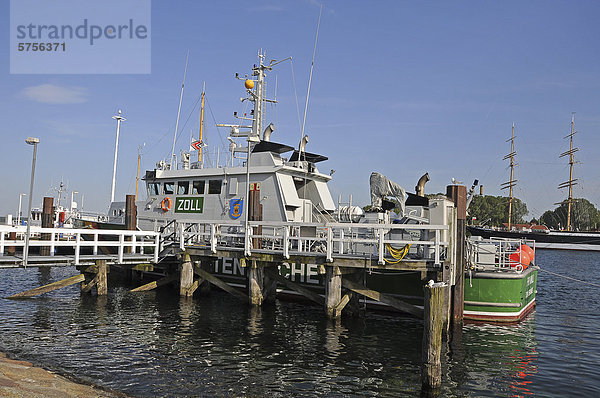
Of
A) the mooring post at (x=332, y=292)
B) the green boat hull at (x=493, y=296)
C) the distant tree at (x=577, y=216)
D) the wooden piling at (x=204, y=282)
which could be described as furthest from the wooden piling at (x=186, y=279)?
the distant tree at (x=577, y=216)

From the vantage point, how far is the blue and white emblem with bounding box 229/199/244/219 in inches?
768

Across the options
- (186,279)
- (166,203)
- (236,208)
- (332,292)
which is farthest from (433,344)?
(166,203)

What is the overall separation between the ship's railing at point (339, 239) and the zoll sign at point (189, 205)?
3.08ft

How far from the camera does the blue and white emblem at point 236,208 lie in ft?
64.0

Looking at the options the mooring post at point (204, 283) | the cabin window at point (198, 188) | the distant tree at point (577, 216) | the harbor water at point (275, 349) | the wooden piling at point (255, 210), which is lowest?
the harbor water at point (275, 349)

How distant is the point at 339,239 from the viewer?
13.9 meters

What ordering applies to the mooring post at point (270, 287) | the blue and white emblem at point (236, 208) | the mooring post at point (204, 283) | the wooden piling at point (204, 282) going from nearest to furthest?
the mooring post at point (270, 287)
the wooden piling at point (204, 282)
the mooring post at point (204, 283)
the blue and white emblem at point (236, 208)

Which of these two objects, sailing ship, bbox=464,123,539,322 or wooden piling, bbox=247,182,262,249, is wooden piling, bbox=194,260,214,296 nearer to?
wooden piling, bbox=247,182,262,249

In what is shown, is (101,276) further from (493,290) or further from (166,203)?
(493,290)

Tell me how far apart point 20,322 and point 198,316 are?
5126 mm

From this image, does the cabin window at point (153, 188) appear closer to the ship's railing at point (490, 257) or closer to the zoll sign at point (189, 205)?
the zoll sign at point (189, 205)

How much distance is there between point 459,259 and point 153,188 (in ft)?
49.0

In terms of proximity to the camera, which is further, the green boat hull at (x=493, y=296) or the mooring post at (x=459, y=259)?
the green boat hull at (x=493, y=296)

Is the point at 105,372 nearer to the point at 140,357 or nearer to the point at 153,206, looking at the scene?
the point at 140,357
